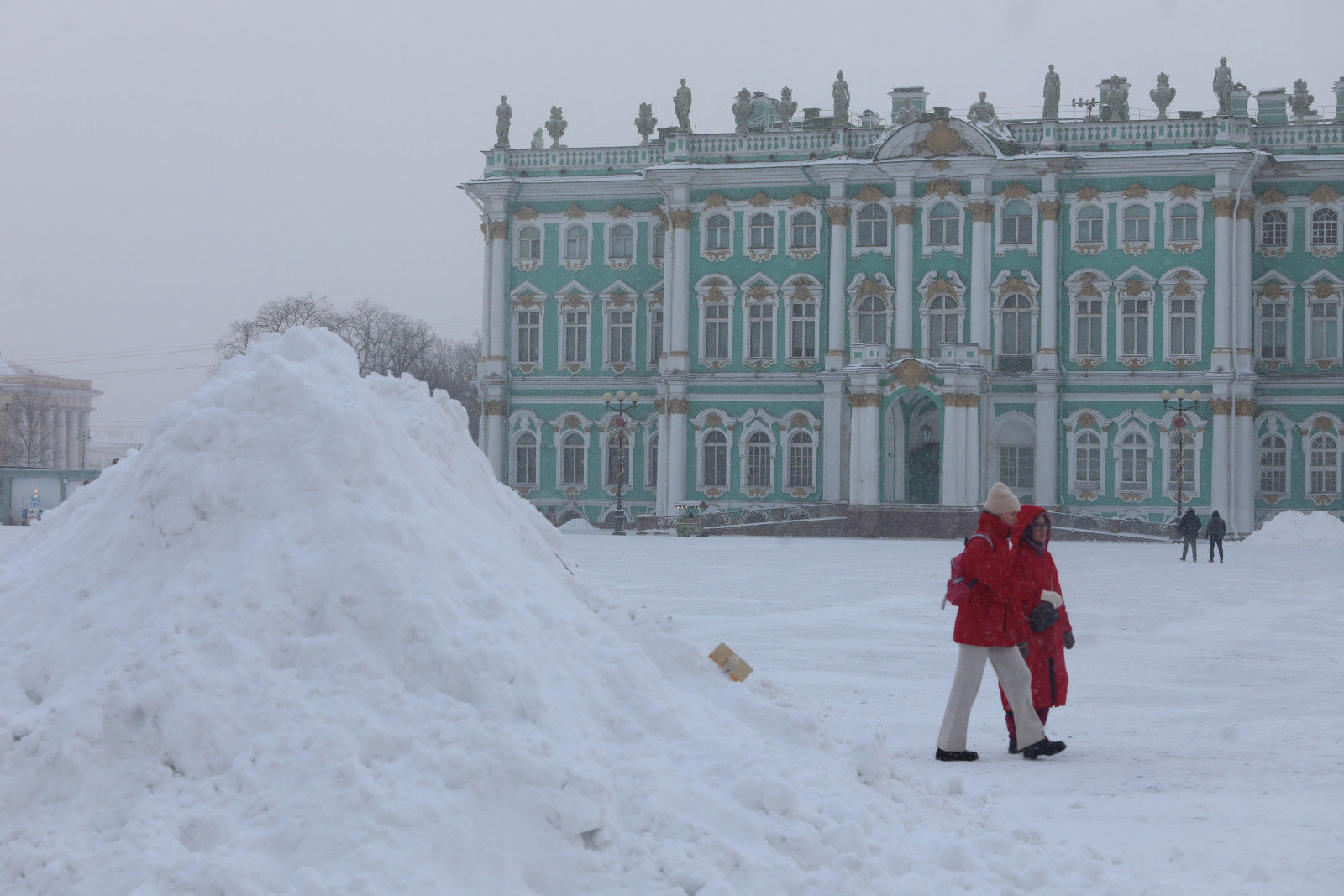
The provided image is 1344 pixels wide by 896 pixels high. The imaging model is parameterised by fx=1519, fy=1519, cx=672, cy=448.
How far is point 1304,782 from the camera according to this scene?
7609 millimetres

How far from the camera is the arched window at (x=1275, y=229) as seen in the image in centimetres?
4209

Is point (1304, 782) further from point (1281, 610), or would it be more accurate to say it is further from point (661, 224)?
point (661, 224)

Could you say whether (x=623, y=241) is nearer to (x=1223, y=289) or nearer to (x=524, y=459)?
(x=524, y=459)

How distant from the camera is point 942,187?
4234 cm

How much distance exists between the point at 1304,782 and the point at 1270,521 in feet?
104

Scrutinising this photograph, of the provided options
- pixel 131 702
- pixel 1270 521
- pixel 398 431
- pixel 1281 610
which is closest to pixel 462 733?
pixel 131 702

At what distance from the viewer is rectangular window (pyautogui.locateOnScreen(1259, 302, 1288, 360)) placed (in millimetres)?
42094

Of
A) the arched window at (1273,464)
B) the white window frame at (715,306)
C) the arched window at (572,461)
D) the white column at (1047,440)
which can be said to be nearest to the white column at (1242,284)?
the arched window at (1273,464)

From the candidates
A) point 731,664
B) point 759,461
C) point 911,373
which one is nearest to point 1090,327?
point 911,373

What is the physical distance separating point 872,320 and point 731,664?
36.7 metres

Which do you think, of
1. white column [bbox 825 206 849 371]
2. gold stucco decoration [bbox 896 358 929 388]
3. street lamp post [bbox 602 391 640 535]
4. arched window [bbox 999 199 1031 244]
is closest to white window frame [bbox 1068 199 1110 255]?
arched window [bbox 999 199 1031 244]

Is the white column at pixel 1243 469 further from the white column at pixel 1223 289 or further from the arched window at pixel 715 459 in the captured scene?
the arched window at pixel 715 459

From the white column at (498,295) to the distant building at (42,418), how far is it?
1527 inches

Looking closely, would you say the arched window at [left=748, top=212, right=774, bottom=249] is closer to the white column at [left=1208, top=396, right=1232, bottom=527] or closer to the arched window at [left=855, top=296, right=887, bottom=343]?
the arched window at [left=855, top=296, right=887, bottom=343]
